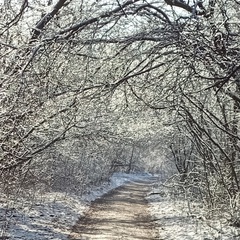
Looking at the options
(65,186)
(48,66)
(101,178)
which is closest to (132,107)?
(48,66)

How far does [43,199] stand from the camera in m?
15.5

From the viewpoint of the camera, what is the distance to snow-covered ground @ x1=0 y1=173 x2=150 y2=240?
9188 millimetres

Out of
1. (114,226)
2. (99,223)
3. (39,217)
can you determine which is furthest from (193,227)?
(39,217)

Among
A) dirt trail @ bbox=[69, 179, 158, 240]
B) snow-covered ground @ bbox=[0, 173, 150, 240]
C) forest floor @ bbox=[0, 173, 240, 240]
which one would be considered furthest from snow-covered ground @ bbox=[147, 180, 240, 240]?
snow-covered ground @ bbox=[0, 173, 150, 240]

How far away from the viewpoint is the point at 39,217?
11914 mm

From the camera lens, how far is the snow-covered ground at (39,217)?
919 centimetres

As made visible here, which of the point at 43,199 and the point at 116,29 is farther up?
the point at 116,29

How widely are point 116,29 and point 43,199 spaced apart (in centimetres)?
1136

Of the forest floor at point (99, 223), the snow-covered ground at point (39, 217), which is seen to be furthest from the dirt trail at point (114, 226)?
the snow-covered ground at point (39, 217)

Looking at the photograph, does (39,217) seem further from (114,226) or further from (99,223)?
(114,226)

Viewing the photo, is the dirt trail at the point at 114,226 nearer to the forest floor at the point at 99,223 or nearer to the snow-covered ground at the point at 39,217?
the forest floor at the point at 99,223

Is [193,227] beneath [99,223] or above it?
above

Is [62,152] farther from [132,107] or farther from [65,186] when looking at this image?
[132,107]

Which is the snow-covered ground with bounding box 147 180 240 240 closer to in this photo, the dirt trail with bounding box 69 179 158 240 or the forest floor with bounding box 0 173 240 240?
the forest floor with bounding box 0 173 240 240
